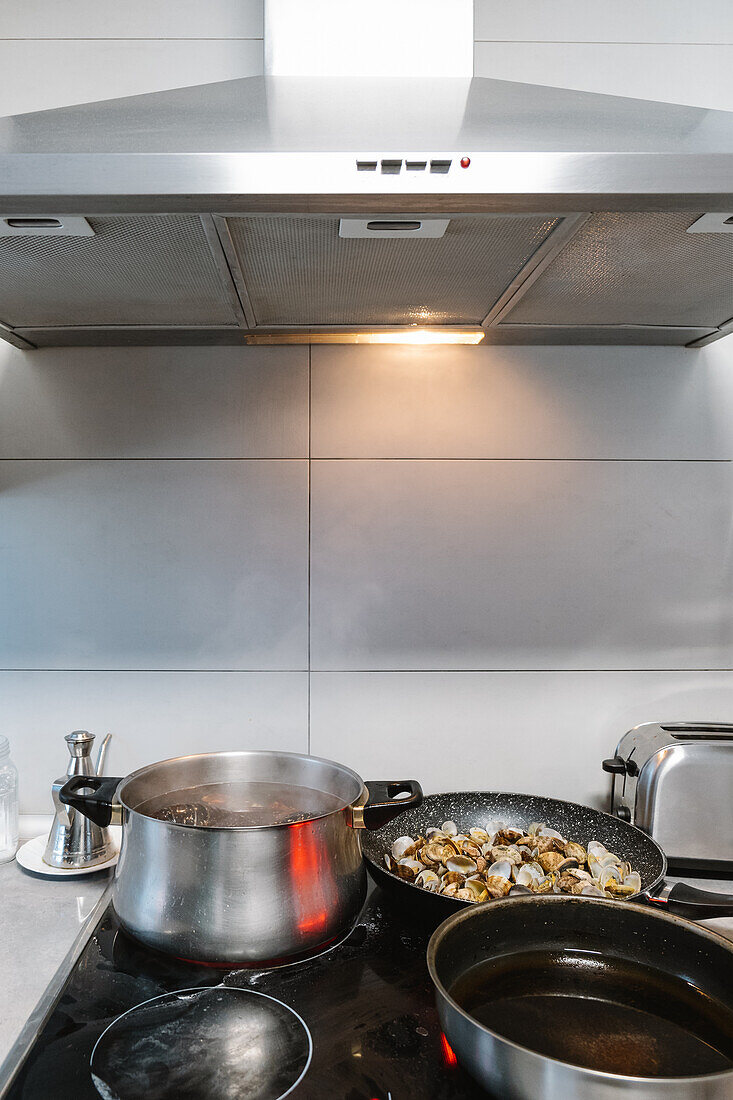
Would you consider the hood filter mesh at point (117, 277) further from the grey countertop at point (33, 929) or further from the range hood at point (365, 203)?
the grey countertop at point (33, 929)

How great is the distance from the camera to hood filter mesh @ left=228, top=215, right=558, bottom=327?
2.40 ft

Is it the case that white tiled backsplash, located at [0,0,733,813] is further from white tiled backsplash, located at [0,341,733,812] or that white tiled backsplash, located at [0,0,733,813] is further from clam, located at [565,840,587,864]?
clam, located at [565,840,587,864]

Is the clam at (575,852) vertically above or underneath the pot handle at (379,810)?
underneath

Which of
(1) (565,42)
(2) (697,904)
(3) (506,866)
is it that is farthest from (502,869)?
(1) (565,42)

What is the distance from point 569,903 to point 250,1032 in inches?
11.5

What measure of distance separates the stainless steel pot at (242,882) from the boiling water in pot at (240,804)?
8 cm

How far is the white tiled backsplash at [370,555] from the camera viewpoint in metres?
1.12

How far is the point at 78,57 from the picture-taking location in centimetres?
107

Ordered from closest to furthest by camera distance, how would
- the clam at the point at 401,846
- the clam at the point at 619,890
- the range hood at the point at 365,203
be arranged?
the range hood at the point at 365,203
the clam at the point at 619,890
the clam at the point at 401,846

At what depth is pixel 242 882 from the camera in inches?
27.1

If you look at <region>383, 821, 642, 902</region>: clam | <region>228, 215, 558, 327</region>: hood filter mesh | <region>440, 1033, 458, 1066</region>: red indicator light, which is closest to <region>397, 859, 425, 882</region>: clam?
<region>383, 821, 642, 902</region>: clam

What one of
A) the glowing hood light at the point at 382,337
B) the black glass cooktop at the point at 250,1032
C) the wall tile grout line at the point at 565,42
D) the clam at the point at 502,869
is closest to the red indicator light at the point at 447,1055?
the black glass cooktop at the point at 250,1032

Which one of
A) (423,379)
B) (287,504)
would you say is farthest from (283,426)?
(423,379)

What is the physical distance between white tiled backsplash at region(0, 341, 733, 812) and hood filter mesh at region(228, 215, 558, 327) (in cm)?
17
